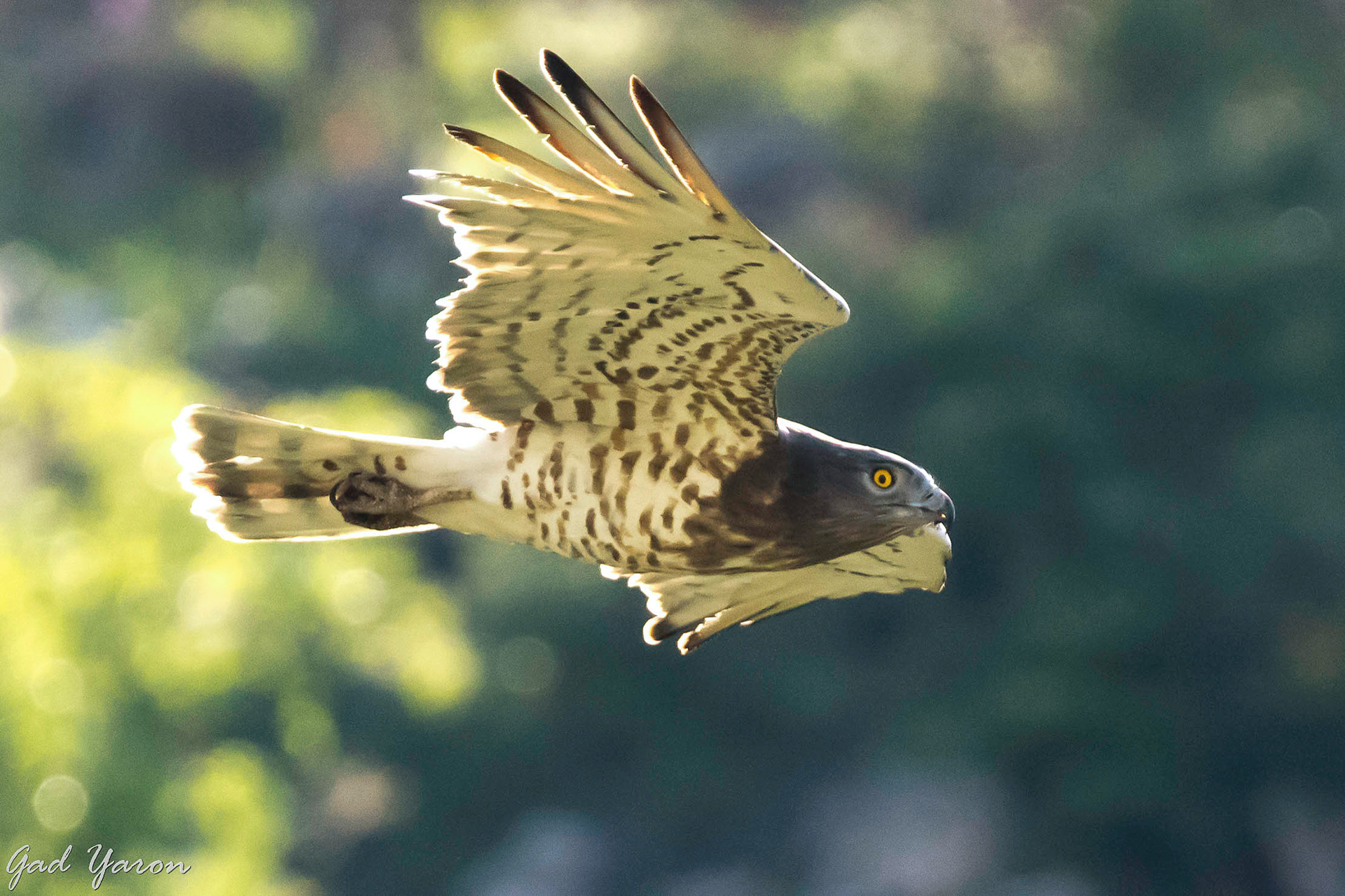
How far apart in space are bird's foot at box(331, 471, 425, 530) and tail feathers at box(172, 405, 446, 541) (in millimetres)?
20

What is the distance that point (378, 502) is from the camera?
10.8ft

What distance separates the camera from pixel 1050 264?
21.5 metres

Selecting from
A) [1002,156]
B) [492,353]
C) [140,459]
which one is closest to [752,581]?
[492,353]

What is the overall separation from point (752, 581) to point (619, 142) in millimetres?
1354

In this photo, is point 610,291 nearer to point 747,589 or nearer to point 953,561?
point 747,589

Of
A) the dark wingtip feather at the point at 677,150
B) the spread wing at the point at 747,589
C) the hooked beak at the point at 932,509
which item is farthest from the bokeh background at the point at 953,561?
the dark wingtip feather at the point at 677,150

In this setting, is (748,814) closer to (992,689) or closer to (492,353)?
(992,689)

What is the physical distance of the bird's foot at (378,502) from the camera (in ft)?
10.8

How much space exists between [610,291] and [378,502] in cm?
69

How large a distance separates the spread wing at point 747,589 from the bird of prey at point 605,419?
0.13 m

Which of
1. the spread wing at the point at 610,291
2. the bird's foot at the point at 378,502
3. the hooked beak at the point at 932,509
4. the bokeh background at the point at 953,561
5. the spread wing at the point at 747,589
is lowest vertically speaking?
the bokeh background at the point at 953,561

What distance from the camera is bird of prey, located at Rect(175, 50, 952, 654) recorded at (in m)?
2.76

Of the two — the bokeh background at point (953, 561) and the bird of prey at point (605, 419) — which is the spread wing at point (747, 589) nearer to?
the bird of prey at point (605, 419)

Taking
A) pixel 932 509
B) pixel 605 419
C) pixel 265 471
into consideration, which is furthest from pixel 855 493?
pixel 265 471
